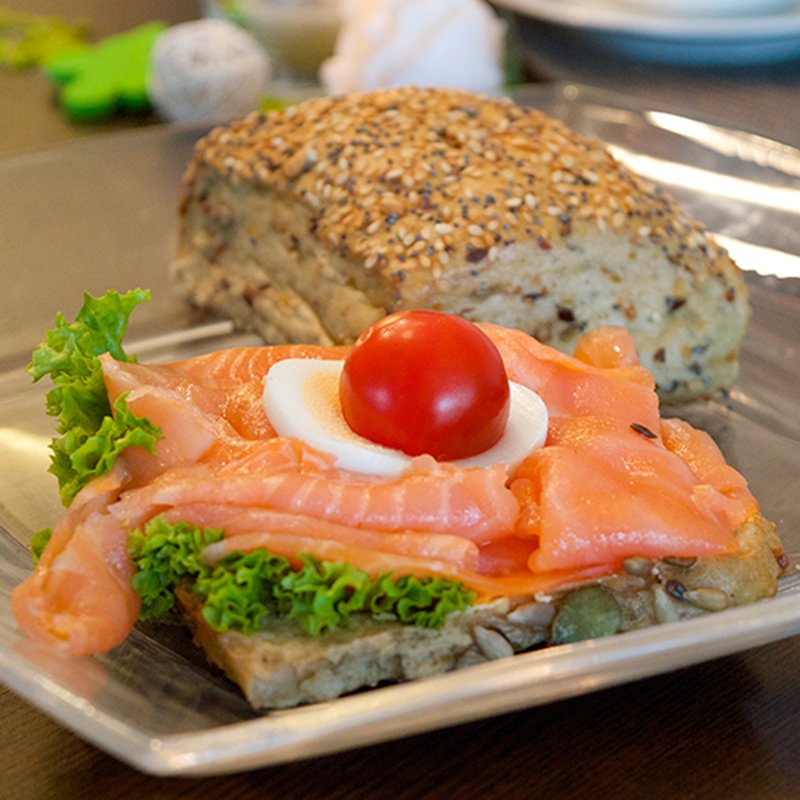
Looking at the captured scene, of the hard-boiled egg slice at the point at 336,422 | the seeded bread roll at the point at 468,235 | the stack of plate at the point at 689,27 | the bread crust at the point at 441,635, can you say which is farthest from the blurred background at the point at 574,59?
the bread crust at the point at 441,635

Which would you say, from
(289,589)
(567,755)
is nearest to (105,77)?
(289,589)

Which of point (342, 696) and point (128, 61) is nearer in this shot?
point (342, 696)

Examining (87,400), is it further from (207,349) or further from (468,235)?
(207,349)

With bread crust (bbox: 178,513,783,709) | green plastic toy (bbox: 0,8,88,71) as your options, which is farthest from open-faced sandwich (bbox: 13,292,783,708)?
green plastic toy (bbox: 0,8,88,71)

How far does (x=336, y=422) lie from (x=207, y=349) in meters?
1.27

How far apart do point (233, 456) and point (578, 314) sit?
1.08 metres

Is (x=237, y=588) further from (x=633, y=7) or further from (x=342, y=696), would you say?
(x=633, y=7)

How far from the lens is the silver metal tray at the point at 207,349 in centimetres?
154

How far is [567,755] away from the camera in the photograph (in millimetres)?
1807

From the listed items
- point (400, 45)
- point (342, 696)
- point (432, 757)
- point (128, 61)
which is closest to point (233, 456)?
point (342, 696)

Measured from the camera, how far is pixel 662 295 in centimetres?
288

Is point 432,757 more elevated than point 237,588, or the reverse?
point 237,588

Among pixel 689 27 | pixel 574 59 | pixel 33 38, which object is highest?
pixel 689 27

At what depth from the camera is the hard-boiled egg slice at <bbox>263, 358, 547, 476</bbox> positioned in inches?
78.0
